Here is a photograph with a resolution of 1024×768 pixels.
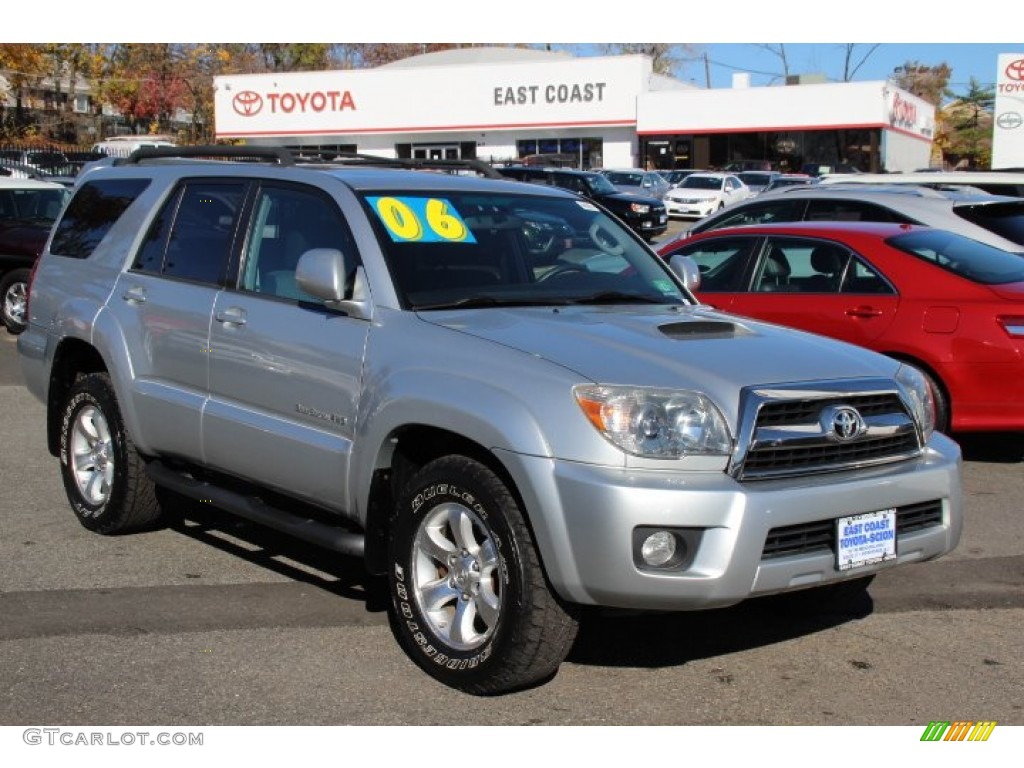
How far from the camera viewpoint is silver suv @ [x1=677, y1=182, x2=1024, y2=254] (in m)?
10.7

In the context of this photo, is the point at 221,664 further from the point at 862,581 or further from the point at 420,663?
the point at 862,581

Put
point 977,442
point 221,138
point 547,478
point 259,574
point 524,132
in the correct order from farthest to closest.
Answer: point 221,138, point 524,132, point 977,442, point 259,574, point 547,478

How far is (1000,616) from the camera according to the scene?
218 inches

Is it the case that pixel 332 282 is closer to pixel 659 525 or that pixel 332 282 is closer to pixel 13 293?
pixel 659 525

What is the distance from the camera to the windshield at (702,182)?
37250mm

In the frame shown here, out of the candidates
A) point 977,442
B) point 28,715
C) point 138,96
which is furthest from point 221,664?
point 138,96

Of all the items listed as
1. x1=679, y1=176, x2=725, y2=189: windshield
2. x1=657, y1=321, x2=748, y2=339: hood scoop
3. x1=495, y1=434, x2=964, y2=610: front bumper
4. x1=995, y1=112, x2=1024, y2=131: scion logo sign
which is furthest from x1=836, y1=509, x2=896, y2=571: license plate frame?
x1=679, y1=176, x2=725, y2=189: windshield

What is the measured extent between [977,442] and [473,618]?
19.2ft

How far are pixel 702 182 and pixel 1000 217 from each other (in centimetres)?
2703

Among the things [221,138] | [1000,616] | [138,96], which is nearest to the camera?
[1000,616]

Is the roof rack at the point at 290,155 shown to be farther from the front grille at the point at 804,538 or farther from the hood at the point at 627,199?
the hood at the point at 627,199

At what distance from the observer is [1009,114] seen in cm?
3438

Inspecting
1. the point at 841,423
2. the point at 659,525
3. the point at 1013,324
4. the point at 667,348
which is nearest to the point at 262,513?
the point at 667,348

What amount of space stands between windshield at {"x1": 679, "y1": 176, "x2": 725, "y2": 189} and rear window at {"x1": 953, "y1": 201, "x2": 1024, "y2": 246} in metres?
26.5
